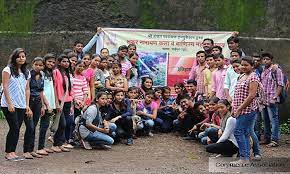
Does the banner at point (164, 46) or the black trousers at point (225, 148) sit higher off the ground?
the banner at point (164, 46)

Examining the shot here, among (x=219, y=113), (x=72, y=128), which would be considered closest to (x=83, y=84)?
(x=72, y=128)

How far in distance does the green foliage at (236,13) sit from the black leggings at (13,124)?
5.59 meters

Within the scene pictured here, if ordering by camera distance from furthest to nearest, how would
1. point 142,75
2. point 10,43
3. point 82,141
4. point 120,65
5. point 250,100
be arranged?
point 10,43 → point 142,75 → point 120,65 → point 82,141 → point 250,100

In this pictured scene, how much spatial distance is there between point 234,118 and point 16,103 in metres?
3.20

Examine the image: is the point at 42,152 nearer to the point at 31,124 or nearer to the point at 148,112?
the point at 31,124

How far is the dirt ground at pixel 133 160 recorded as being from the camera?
24.4 feet

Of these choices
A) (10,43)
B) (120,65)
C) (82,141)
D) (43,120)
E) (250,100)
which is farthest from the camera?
(10,43)

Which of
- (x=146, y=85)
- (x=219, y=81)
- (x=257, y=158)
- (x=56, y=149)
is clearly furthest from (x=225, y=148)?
(x=146, y=85)

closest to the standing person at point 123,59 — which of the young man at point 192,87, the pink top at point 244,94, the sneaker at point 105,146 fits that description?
the young man at point 192,87

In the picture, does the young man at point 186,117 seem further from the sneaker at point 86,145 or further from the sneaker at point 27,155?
the sneaker at point 27,155

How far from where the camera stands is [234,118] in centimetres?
785

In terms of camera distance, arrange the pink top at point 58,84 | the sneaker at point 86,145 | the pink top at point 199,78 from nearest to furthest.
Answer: the pink top at point 58,84
the sneaker at point 86,145
the pink top at point 199,78

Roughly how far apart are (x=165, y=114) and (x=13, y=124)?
11.9ft

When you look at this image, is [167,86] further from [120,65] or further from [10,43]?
[10,43]
